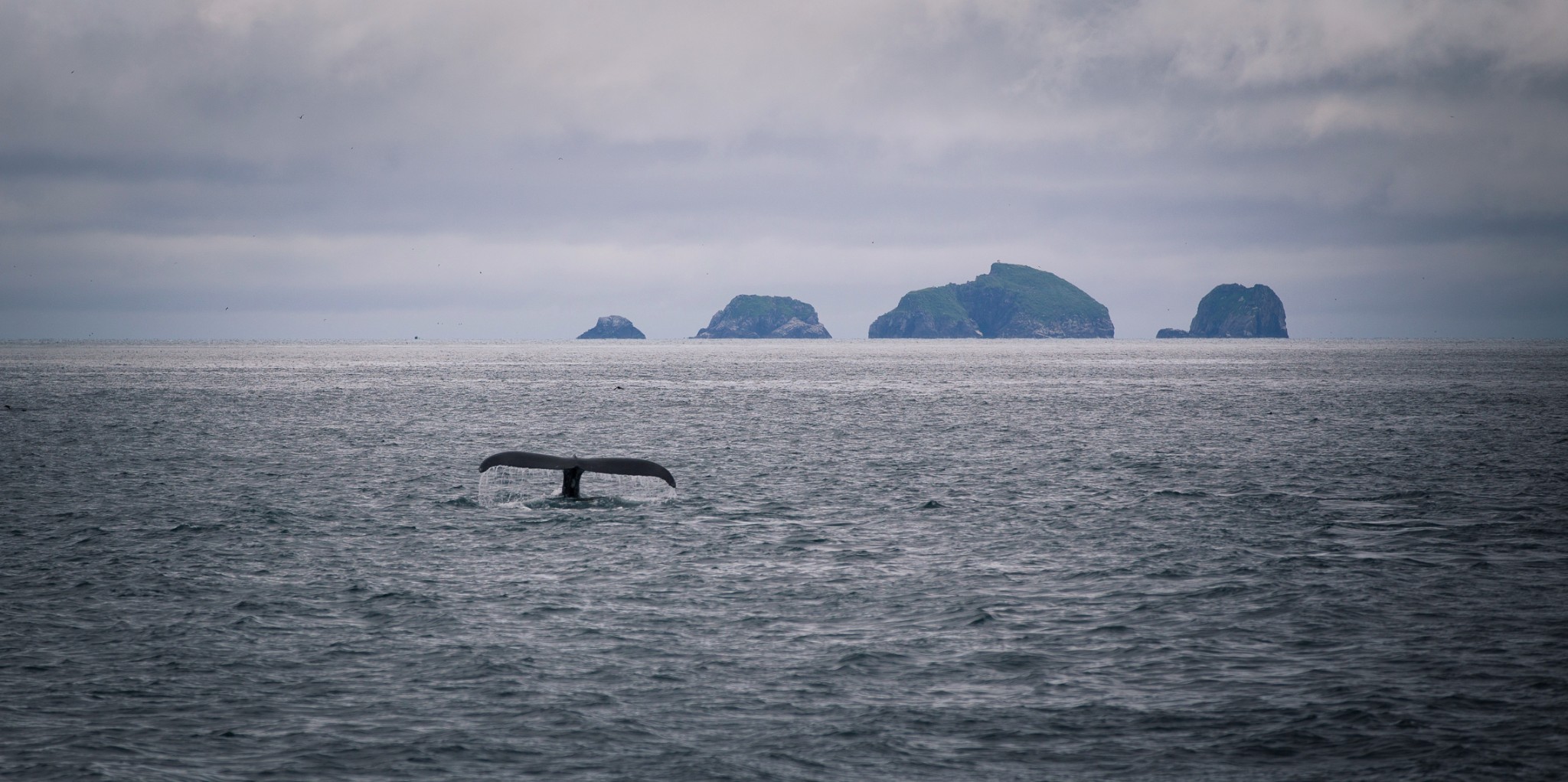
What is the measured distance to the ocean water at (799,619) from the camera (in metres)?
15.3

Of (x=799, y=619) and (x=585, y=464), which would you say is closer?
(x=799, y=619)

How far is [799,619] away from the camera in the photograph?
73.6 feet

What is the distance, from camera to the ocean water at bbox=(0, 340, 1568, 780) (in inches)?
604

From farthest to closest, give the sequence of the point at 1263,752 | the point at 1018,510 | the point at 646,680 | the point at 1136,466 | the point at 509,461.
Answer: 1. the point at 1136,466
2. the point at 1018,510
3. the point at 509,461
4. the point at 646,680
5. the point at 1263,752

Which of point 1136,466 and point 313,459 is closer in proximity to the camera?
point 1136,466

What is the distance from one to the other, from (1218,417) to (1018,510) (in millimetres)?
50427

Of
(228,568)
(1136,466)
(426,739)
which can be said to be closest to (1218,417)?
(1136,466)

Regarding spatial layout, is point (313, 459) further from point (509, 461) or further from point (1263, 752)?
point (1263, 752)

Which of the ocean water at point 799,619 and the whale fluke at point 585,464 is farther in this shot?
the whale fluke at point 585,464

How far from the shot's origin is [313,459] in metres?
53.8

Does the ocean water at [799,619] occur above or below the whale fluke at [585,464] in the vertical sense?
below

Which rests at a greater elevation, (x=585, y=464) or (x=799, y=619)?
(x=585, y=464)

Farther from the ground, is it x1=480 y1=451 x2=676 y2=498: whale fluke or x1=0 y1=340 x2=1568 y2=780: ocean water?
x1=480 y1=451 x2=676 y2=498: whale fluke

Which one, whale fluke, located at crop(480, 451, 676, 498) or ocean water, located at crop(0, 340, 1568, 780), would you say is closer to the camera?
ocean water, located at crop(0, 340, 1568, 780)
